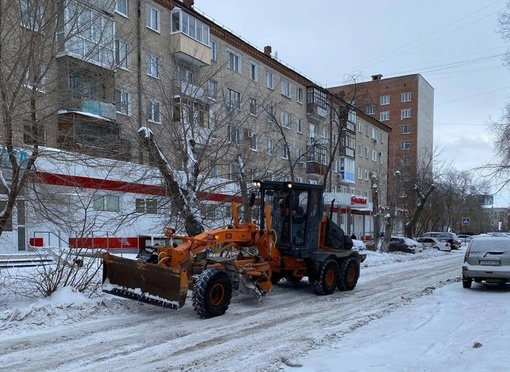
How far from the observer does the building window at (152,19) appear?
28.6m

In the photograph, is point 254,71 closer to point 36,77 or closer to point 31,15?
point 31,15

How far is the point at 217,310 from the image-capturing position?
9242 mm

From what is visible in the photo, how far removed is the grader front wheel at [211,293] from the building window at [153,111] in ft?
30.6

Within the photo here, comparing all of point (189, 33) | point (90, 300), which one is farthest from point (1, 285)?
point (189, 33)

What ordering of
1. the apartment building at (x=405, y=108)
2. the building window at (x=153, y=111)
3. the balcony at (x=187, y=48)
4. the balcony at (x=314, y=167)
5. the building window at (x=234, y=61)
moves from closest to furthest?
the building window at (x=153, y=111)
the balcony at (x=187, y=48)
the building window at (x=234, y=61)
the balcony at (x=314, y=167)
the apartment building at (x=405, y=108)

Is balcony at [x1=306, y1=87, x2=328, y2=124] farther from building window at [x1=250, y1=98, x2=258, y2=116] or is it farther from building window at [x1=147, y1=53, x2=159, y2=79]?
building window at [x1=250, y1=98, x2=258, y2=116]

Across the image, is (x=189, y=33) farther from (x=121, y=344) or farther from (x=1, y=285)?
(x=121, y=344)

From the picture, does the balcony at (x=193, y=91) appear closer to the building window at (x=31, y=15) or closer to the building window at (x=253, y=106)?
the building window at (x=253, y=106)

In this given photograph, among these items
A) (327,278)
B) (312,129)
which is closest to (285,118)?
(312,129)

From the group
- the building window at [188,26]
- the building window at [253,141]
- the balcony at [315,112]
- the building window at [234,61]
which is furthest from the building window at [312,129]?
the building window at [253,141]

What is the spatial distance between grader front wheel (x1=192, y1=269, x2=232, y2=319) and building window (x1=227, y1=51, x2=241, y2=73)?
27.6 m

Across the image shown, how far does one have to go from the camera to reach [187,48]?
96.2ft

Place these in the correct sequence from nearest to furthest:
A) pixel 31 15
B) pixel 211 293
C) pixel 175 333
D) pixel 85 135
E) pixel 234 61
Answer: pixel 175 333 < pixel 211 293 < pixel 31 15 < pixel 85 135 < pixel 234 61

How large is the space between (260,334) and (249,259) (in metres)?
3.19
